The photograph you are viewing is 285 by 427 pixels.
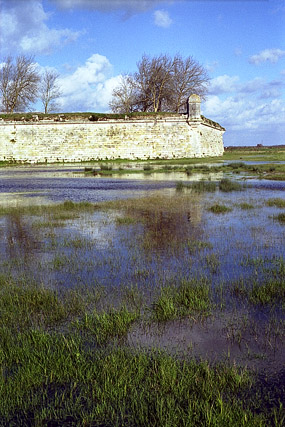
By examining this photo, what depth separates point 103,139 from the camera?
4112 centimetres

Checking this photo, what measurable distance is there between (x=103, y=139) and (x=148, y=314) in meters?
38.4

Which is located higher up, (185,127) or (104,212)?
(185,127)

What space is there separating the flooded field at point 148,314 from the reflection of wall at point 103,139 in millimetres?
32699

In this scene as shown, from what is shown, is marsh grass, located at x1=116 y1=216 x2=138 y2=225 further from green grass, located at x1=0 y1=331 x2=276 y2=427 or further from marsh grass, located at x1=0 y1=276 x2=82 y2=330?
green grass, located at x1=0 y1=331 x2=276 y2=427

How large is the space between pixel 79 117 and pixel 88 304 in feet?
128

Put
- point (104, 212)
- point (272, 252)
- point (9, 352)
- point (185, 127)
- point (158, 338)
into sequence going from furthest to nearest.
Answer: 1. point (185, 127)
2. point (104, 212)
3. point (272, 252)
4. point (158, 338)
5. point (9, 352)

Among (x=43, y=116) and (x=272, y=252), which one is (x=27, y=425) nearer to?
(x=272, y=252)

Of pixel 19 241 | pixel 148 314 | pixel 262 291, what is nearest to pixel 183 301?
pixel 148 314

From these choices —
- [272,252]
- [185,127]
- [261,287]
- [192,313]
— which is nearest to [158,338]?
[192,313]

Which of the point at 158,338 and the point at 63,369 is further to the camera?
the point at 158,338

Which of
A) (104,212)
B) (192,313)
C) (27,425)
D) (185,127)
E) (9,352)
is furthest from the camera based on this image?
(185,127)

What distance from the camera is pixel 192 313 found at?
413cm

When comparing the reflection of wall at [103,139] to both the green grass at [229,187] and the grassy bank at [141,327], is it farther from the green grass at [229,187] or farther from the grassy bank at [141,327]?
the grassy bank at [141,327]

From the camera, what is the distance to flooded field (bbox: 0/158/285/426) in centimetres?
265
